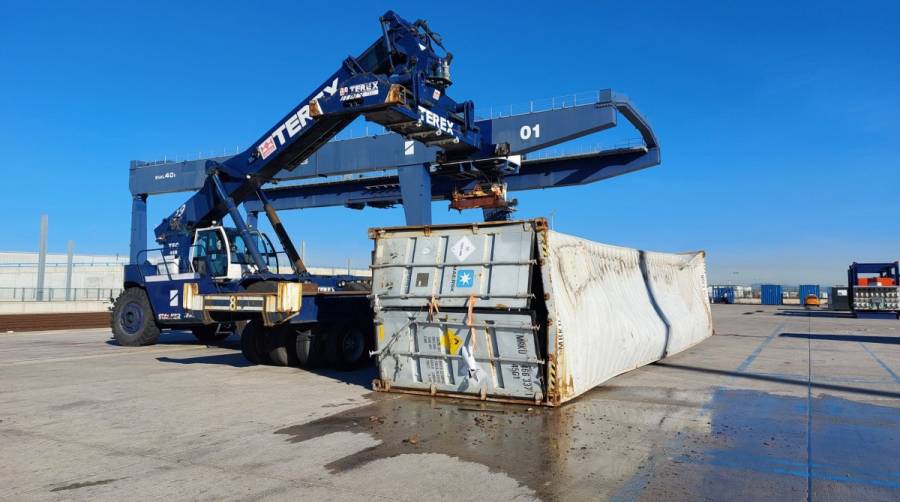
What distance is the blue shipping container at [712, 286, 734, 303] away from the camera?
6200 cm

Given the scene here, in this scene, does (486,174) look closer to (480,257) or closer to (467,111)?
(467,111)

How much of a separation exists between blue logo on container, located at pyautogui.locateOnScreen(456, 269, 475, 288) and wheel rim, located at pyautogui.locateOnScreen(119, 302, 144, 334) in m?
10.4

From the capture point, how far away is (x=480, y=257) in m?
8.32

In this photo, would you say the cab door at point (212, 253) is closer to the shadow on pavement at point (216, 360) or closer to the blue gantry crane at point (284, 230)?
the blue gantry crane at point (284, 230)

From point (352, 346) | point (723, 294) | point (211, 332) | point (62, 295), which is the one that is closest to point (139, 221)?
point (62, 295)

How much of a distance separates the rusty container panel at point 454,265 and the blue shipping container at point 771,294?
192 ft

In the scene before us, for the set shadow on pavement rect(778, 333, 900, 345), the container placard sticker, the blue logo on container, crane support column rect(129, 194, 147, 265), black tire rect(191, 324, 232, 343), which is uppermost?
crane support column rect(129, 194, 147, 265)

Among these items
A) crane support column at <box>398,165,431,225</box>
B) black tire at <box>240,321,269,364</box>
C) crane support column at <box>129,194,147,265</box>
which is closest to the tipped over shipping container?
black tire at <box>240,321,269,364</box>

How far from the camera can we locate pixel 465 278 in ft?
27.4

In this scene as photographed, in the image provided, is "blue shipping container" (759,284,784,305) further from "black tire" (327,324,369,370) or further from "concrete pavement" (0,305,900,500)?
"black tire" (327,324,369,370)

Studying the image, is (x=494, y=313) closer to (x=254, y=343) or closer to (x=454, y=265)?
(x=454, y=265)

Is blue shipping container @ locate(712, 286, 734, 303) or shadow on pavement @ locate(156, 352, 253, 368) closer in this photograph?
shadow on pavement @ locate(156, 352, 253, 368)

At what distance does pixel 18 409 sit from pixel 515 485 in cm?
679

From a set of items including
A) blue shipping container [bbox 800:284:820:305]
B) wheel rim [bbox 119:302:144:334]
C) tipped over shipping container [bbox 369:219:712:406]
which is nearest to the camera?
tipped over shipping container [bbox 369:219:712:406]
